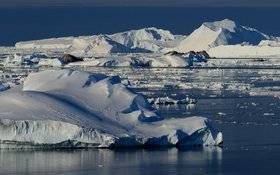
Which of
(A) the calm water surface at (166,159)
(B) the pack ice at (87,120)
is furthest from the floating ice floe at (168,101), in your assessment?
(B) the pack ice at (87,120)

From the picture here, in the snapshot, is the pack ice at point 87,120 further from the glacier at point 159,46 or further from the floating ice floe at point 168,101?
the glacier at point 159,46

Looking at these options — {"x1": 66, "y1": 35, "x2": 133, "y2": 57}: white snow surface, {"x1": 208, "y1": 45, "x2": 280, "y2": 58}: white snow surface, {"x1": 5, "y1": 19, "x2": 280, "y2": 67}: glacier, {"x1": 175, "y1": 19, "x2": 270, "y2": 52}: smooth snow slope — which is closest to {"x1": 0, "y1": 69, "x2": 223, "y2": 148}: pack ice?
{"x1": 5, "y1": 19, "x2": 280, "y2": 67}: glacier

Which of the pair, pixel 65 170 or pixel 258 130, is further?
pixel 258 130

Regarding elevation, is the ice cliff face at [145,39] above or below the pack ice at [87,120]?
above

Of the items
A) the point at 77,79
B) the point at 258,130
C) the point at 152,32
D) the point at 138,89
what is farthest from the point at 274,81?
the point at 152,32

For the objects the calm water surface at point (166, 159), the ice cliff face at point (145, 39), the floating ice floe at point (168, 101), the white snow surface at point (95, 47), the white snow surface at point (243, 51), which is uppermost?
the ice cliff face at point (145, 39)

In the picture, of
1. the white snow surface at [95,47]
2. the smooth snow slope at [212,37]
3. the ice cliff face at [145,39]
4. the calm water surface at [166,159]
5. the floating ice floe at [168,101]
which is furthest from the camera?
the ice cliff face at [145,39]

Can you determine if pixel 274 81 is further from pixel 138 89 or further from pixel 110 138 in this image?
pixel 110 138

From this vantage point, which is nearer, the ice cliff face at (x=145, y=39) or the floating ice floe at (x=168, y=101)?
the floating ice floe at (x=168, y=101)
